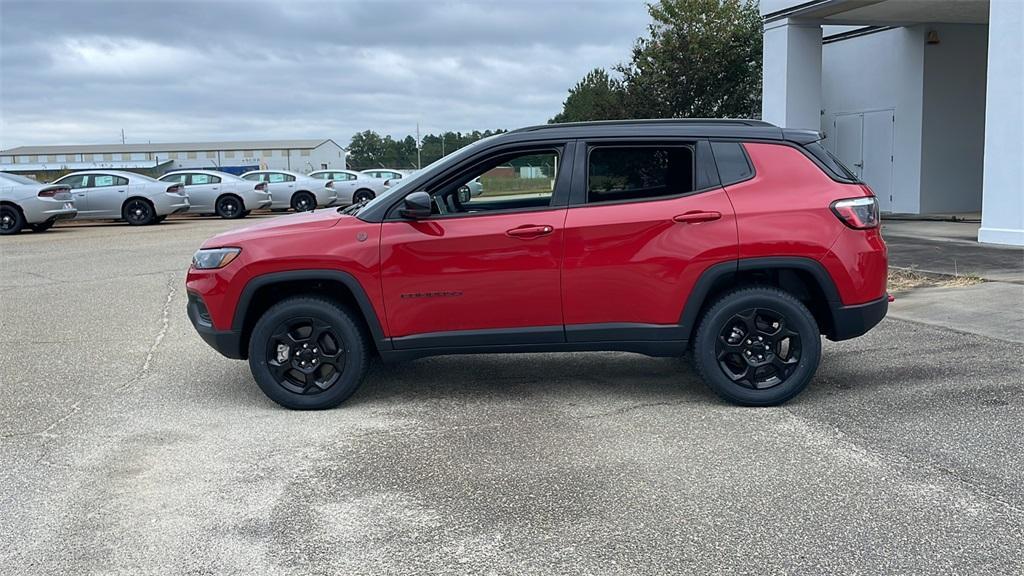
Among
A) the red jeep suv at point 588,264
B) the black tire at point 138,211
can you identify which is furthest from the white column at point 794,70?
the black tire at point 138,211

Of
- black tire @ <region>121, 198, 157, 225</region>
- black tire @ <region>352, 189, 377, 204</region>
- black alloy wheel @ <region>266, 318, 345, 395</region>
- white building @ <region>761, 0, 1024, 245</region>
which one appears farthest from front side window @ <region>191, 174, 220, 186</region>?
black alloy wheel @ <region>266, 318, 345, 395</region>

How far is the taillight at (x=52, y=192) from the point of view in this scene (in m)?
19.8

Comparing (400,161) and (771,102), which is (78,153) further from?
(771,102)

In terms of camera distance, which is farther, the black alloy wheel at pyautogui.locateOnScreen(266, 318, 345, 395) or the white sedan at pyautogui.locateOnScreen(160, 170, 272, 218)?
the white sedan at pyautogui.locateOnScreen(160, 170, 272, 218)

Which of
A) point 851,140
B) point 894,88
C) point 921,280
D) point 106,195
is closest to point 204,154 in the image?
point 106,195

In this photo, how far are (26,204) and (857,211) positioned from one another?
63.0 feet

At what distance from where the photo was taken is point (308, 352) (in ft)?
18.5

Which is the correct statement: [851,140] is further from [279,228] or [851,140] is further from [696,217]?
[279,228]

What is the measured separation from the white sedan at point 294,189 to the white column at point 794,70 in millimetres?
14775

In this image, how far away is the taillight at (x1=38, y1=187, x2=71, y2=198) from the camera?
19812 mm

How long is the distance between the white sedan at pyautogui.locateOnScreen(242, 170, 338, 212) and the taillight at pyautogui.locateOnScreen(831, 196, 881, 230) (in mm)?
22848

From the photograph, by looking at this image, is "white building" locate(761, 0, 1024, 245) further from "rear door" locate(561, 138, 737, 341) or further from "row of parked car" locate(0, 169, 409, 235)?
"rear door" locate(561, 138, 737, 341)

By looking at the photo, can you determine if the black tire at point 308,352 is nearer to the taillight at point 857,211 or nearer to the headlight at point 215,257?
the headlight at point 215,257

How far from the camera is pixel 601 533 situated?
3.80 meters
